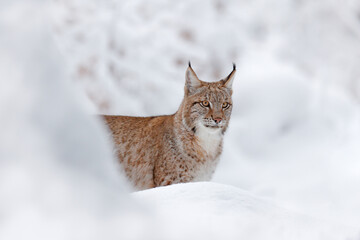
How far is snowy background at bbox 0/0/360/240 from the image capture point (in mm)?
1371

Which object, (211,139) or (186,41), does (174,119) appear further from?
(186,41)

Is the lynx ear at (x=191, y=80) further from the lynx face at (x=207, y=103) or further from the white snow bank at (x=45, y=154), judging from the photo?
the white snow bank at (x=45, y=154)

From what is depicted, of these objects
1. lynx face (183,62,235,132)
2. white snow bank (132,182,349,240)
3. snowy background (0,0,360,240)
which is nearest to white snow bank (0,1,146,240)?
snowy background (0,0,360,240)

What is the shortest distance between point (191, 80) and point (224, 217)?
11.4ft

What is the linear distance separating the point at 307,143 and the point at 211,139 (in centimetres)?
423

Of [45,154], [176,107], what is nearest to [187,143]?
[45,154]

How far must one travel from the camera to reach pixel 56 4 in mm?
10570

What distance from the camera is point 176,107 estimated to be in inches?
352

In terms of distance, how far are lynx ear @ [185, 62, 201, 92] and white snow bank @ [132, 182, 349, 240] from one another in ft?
10.1

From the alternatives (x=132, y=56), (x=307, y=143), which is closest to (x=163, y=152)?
(x=307, y=143)

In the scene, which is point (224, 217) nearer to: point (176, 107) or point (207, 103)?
point (207, 103)

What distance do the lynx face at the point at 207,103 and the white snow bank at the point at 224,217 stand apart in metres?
2.83

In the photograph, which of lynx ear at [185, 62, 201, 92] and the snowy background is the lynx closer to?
lynx ear at [185, 62, 201, 92]

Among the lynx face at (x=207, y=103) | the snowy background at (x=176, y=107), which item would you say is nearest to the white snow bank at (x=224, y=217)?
the snowy background at (x=176, y=107)
